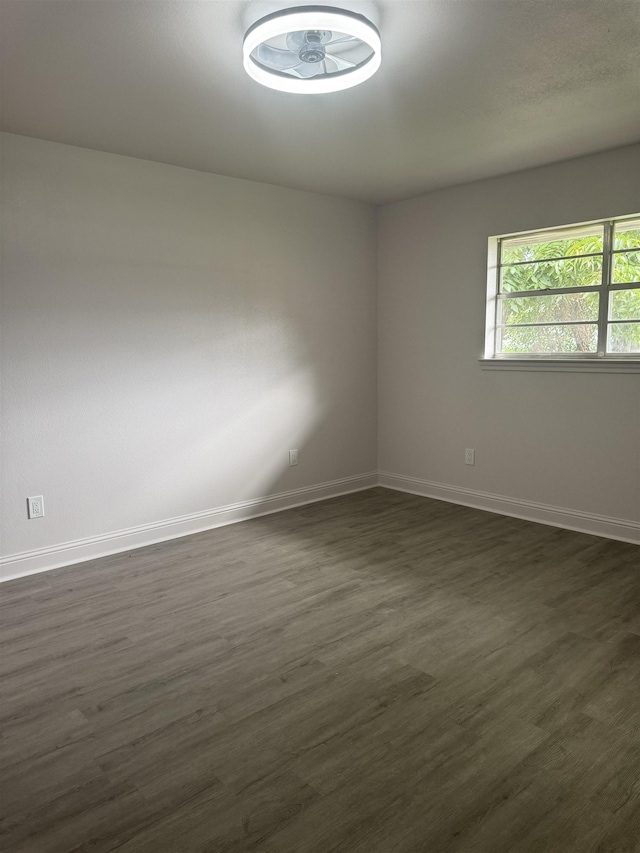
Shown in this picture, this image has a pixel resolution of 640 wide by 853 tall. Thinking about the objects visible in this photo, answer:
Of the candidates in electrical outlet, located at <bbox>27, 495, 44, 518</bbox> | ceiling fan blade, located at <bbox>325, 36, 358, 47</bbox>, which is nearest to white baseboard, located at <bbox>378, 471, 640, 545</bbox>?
electrical outlet, located at <bbox>27, 495, 44, 518</bbox>

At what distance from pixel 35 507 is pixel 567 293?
3.55 metres

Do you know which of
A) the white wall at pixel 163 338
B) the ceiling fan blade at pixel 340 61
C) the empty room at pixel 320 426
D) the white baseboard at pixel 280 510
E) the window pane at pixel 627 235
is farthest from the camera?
the window pane at pixel 627 235

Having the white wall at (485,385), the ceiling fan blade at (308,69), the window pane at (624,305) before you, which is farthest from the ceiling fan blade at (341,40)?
the window pane at (624,305)

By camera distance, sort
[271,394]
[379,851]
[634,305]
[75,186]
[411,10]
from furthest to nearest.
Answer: [271,394]
[634,305]
[75,186]
[411,10]
[379,851]

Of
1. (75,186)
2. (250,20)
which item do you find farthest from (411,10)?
(75,186)

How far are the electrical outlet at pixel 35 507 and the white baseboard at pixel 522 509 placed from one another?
2857 millimetres

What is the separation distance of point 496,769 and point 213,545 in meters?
2.34

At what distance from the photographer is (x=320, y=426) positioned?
4.79 m

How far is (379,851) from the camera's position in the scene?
1501 millimetres

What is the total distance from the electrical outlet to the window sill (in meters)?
3.09

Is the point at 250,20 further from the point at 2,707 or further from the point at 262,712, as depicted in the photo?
the point at 2,707

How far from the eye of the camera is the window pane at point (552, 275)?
3830 mm

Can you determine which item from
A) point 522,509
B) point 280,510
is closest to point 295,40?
point 280,510

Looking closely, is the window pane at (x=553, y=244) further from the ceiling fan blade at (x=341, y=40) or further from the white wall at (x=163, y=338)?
the ceiling fan blade at (x=341, y=40)
